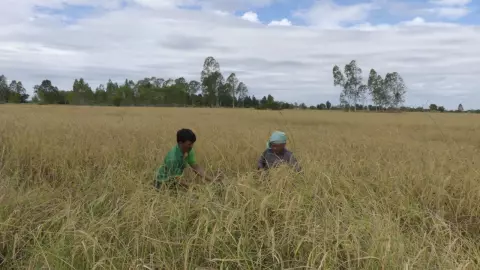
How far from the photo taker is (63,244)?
2615 mm

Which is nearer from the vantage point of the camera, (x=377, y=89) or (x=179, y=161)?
(x=179, y=161)

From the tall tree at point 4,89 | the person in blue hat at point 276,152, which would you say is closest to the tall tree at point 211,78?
the tall tree at point 4,89

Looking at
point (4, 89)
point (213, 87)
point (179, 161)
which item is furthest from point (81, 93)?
point (179, 161)

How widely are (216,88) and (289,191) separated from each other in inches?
2400

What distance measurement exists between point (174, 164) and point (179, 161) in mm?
81

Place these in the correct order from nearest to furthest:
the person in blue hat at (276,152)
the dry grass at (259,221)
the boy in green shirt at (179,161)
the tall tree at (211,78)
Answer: the dry grass at (259,221), the boy in green shirt at (179,161), the person in blue hat at (276,152), the tall tree at (211,78)

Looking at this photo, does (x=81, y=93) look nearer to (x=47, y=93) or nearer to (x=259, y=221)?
(x=47, y=93)

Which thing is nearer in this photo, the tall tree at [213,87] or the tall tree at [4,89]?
the tall tree at [213,87]

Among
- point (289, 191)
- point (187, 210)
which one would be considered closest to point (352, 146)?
point (289, 191)

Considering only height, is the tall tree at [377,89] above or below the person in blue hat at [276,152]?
above

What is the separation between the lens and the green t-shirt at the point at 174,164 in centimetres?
411

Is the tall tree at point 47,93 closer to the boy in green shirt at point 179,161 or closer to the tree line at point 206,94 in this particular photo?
the tree line at point 206,94

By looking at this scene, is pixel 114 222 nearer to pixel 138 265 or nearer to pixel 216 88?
pixel 138 265

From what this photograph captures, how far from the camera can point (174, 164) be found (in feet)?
14.1
